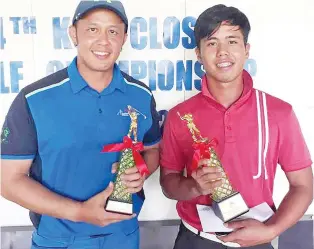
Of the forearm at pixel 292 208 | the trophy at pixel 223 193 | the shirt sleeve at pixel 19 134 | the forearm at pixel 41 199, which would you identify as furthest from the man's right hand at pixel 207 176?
the shirt sleeve at pixel 19 134

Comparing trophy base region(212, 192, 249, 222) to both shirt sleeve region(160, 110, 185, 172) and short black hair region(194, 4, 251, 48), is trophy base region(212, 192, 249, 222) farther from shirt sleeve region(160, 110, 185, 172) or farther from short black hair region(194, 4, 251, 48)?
short black hair region(194, 4, 251, 48)

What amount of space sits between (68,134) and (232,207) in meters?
0.56

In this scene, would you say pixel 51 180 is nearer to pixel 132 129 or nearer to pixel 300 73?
pixel 132 129

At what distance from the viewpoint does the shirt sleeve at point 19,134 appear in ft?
4.00

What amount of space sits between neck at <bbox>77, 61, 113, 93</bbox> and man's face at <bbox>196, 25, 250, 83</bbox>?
1.14 feet

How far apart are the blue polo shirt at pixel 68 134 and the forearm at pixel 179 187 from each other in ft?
0.68

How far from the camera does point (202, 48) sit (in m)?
1.34

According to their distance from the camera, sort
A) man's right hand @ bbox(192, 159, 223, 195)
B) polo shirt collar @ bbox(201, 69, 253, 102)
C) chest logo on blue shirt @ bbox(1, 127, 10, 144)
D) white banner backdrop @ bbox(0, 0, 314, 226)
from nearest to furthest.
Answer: man's right hand @ bbox(192, 159, 223, 195) → chest logo on blue shirt @ bbox(1, 127, 10, 144) → polo shirt collar @ bbox(201, 69, 253, 102) → white banner backdrop @ bbox(0, 0, 314, 226)

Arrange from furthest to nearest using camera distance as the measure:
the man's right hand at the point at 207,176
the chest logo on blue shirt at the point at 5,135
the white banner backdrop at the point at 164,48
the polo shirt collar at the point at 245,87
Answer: the white banner backdrop at the point at 164,48
the polo shirt collar at the point at 245,87
the chest logo on blue shirt at the point at 5,135
the man's right hand at the point at 207,176

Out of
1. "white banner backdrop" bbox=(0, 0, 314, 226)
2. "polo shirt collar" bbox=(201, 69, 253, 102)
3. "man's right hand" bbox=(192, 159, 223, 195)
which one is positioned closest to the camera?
"man's right hand" bbox=(192, 159, 223, 195)

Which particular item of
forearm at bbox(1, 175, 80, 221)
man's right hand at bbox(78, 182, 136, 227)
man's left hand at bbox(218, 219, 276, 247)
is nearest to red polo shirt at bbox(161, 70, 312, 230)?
man's left hand at bbox(218, 219, 276, 247)

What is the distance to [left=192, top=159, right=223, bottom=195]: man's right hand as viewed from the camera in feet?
3.70

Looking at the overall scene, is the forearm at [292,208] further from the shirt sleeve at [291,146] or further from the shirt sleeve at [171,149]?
the shirt sleeve at [171,149]

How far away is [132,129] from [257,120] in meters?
0.43
